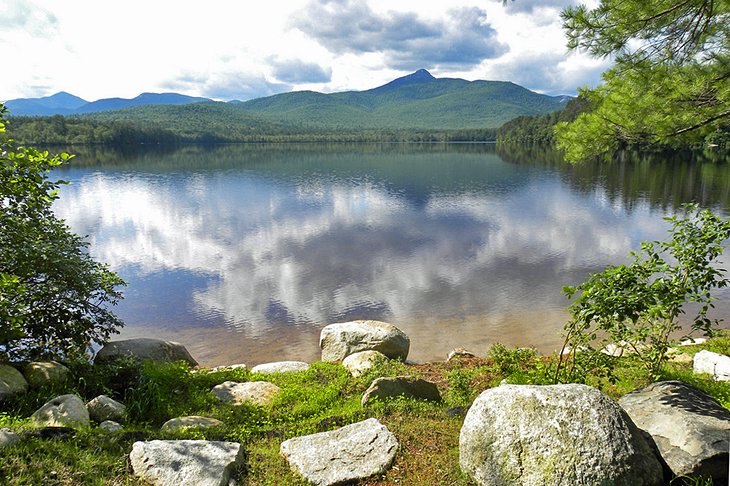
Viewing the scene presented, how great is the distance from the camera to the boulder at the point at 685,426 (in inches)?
231

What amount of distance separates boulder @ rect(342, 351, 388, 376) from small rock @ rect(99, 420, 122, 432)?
597 centimetres

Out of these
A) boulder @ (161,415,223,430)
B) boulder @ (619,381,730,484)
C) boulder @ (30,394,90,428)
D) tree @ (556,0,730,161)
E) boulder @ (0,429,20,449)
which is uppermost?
tree @ (556,0,730,161)

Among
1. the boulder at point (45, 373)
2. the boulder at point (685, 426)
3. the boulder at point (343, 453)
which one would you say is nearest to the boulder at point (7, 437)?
the boulder at point (45, 373)

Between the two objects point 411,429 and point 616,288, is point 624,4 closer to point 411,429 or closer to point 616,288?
point 616,288

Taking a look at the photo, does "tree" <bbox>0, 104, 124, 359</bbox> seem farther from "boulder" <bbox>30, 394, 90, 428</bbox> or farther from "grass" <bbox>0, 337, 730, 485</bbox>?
"boulder" <bbox>30, 394, 90, 428</bbox>

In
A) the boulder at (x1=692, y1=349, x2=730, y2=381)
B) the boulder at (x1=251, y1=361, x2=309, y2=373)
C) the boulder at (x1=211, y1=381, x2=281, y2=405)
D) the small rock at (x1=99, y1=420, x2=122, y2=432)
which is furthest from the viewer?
the boulder at (x1=251, y1=361, x2=309, y2=373)

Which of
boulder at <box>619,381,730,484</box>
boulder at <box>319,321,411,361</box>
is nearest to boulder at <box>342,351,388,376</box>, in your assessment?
boulder at <box>319,321,411,361</box>

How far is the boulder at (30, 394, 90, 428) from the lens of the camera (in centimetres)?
776

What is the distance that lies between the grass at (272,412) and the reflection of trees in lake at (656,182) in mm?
27889

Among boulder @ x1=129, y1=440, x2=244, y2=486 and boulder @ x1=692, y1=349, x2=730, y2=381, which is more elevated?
boulder @ x1=129, y1=440, x2=244, y2=486

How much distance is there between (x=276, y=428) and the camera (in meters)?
8.56

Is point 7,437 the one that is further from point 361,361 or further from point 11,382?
point 361,361

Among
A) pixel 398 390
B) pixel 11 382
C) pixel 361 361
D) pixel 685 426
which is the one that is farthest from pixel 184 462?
pixel 685 426

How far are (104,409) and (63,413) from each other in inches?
38.2
